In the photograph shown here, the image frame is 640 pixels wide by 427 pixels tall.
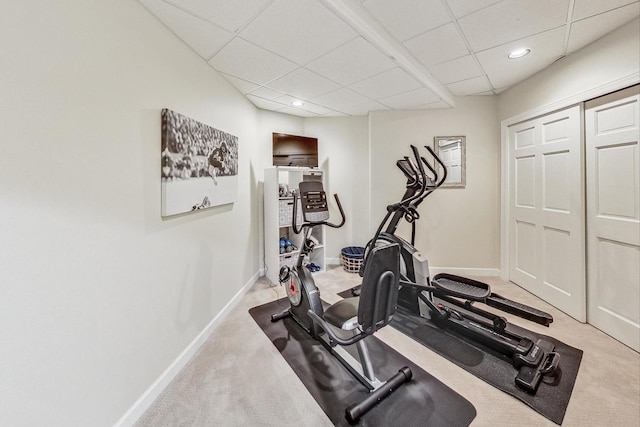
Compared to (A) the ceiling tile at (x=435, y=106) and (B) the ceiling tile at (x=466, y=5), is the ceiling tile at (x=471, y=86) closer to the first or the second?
(A) the ceiling tile at (x=435, y=106)

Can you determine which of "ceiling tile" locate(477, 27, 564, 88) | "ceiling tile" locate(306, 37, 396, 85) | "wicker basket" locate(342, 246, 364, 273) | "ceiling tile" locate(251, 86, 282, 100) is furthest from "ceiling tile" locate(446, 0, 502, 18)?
"wicker basket" locate(342, 246, 364, 273)

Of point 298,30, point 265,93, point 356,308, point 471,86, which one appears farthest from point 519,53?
point 356,308

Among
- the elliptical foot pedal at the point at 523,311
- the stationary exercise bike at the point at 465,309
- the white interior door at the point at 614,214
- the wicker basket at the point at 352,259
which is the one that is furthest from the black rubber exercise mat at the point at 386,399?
the white interior door at the point at 614,214

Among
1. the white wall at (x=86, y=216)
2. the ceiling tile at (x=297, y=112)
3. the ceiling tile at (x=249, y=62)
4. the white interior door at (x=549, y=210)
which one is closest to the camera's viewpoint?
the white wall at (x=86, y=216)

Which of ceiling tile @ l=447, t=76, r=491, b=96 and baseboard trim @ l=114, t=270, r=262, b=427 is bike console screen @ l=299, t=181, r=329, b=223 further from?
ceiling tile @ l=447, t=76, r=491, b=96

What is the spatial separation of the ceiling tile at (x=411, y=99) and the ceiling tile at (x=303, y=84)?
0.86 m

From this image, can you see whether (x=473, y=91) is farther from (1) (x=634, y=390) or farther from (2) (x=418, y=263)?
(1) (x=634, y=390)

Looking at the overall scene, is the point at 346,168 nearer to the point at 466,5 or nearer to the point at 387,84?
the point at 387,84

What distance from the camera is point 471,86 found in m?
3.11

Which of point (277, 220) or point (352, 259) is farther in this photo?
point (352, 259)

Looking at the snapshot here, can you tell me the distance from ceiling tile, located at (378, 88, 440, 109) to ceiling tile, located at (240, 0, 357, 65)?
145 centimetres

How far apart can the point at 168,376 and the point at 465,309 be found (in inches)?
103

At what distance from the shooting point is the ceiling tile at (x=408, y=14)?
1.66m

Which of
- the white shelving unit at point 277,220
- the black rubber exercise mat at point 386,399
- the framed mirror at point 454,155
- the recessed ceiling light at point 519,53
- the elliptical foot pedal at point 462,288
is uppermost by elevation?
the recessed ceiling light at point 519,53
